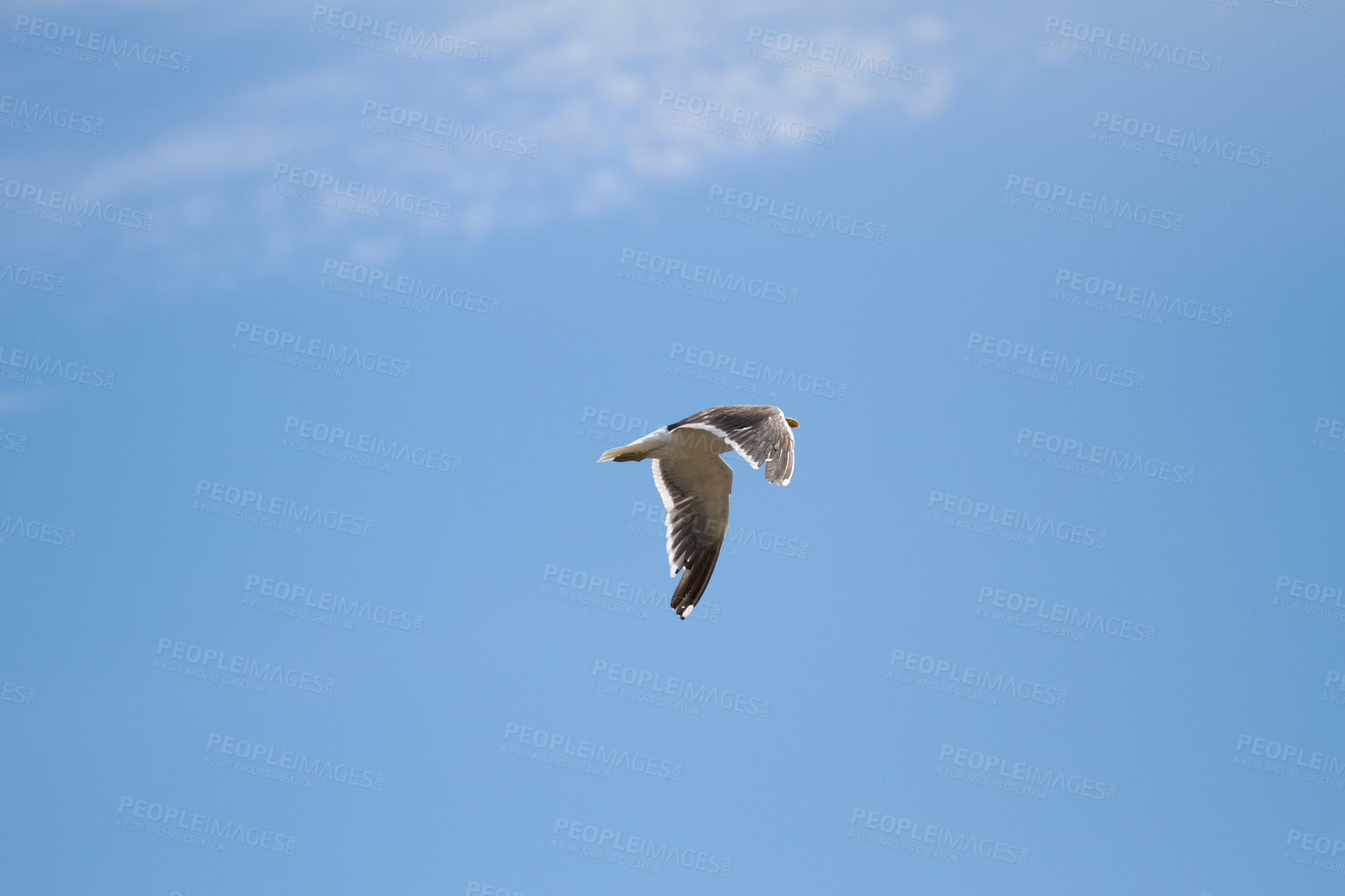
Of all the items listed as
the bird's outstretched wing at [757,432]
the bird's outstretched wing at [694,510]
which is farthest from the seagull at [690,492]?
the bird's outstretched wing at [757,432]

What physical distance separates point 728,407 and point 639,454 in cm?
252

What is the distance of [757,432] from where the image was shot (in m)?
15.3

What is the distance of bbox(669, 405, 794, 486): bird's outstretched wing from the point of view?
14262 millimetres

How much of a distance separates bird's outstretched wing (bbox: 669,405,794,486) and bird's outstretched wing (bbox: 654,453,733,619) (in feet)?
7.62

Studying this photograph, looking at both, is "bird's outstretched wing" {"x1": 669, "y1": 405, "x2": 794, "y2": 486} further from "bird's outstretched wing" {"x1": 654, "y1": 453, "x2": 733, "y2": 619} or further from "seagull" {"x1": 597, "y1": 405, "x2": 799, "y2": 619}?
"bird's outstretched wing" {"x1": 654, "y1": 453, "x2": 733, "y2": 619}

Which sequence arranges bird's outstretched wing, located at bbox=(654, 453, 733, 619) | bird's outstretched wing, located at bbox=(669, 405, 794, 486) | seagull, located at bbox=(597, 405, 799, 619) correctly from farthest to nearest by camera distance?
1. bird's outstretched wing, located at bbox=(654, 453, 733, 619)
2. seagull, located at bbox=(597, 405, 799, 619)
3. bird's outstretched wing, located at bbox=(669, 405, 794, 486)

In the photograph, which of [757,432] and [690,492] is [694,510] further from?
[757,432]

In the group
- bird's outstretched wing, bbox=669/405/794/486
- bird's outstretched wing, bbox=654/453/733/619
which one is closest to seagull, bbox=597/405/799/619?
bird's outstretched wing, bbox=654/453/733/619

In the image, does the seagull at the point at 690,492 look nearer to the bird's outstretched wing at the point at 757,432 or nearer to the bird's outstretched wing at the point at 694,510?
the bird's outstretched wing at the point at 694,510

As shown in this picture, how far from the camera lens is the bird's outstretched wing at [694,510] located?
1980 cm

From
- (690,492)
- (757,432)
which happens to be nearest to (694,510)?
(690,492)

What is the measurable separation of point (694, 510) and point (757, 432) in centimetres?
509

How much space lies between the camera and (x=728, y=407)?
17.6 meters

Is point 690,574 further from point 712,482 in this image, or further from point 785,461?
point 785,461
